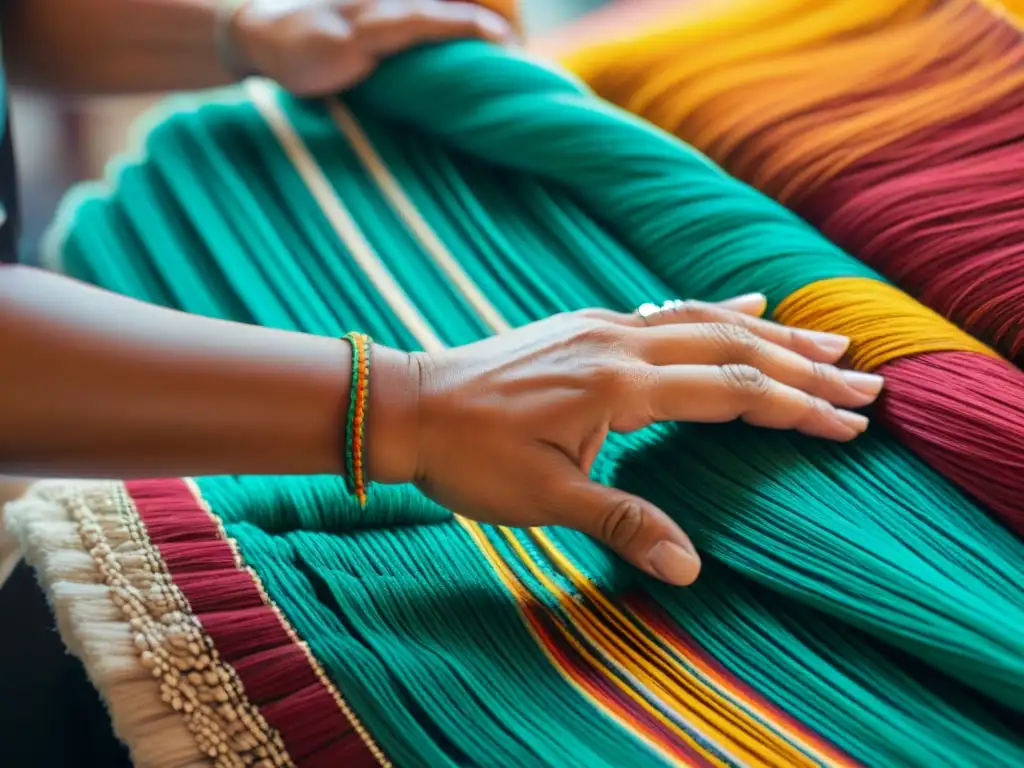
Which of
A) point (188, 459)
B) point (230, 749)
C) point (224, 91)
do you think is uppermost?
point (224, 91)

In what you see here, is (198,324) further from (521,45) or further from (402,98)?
(521,45)

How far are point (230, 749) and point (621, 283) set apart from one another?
0.45 m

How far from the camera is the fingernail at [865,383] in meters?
0.65

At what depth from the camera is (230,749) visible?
1.69 feet

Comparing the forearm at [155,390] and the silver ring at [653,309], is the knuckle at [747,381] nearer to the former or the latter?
the silver ring at [653,309]

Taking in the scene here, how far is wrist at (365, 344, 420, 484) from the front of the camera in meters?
0.59

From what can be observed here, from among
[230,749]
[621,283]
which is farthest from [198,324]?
[621,283]

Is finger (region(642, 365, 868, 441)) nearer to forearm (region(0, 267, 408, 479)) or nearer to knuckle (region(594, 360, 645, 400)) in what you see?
knuckle (region(594, 360, 645, 400))

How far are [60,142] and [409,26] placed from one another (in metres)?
1.00

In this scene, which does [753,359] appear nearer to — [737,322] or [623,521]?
[737,322]

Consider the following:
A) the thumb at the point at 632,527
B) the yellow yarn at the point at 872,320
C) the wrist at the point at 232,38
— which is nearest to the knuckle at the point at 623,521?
the thumb at the point at 632,527

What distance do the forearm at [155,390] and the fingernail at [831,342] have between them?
283 millimetres

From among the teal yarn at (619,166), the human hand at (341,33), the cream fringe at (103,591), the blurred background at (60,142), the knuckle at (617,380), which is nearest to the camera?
the cream fringe at (103,591)

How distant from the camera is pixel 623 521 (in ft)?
1.93
